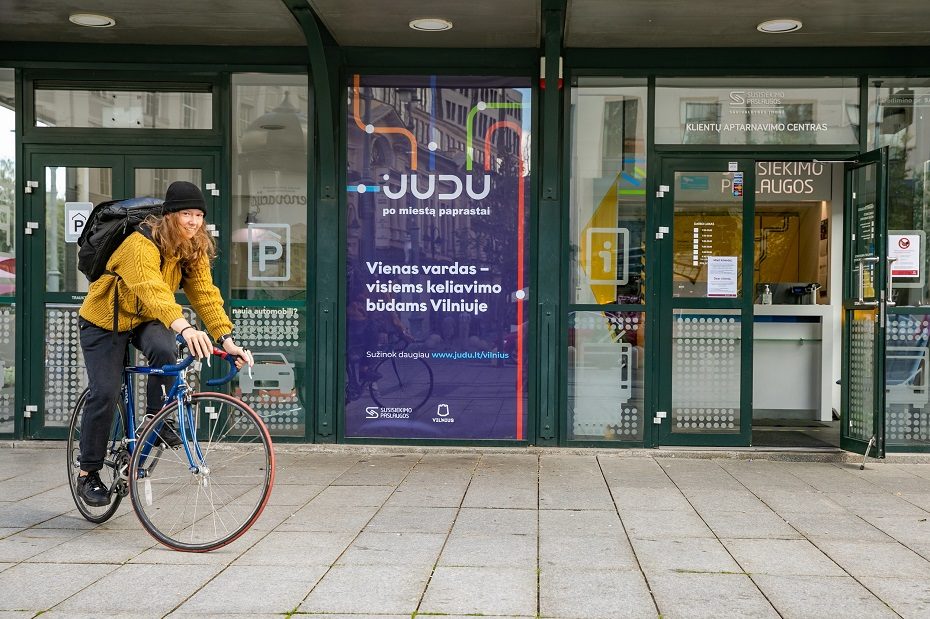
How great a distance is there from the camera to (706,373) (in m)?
7.66

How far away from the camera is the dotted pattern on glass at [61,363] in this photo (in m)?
7.73

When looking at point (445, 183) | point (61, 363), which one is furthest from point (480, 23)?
point (61, 363)

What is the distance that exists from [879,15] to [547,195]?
271 cm

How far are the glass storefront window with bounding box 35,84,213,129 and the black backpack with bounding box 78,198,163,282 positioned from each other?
10.6ft

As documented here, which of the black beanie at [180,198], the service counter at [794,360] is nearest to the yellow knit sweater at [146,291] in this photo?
the black beanie at [180,198]

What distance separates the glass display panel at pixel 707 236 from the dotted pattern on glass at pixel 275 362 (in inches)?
124

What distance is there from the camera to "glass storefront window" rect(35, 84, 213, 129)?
7688mm

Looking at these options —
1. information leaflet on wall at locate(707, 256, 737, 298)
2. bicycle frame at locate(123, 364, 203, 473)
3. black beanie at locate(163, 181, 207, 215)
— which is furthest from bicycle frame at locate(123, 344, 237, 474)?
information leaflet on wall at locate(707, 256, 737, 298)

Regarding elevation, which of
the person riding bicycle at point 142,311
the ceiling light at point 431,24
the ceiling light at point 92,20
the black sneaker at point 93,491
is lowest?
the black sneaker at point 93,491

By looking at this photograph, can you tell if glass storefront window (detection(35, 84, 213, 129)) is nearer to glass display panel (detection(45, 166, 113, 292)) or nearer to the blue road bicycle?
glass display panel (detection(45, 166, 113, 292))

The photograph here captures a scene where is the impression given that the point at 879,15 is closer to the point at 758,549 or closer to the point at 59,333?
the point at 758,549

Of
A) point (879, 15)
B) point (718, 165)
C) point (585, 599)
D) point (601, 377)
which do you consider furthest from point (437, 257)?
point (585, 599)

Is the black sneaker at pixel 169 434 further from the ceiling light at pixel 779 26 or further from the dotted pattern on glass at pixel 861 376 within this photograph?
the dotted pattern on glass at pixel 861 376

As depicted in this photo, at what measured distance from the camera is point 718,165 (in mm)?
7570
